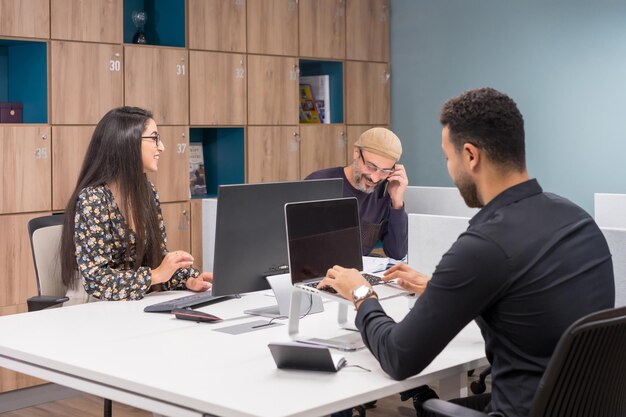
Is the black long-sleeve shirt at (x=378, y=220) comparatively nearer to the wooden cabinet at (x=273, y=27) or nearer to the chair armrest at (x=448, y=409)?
the wooden cabinet at (x=273, y=27)

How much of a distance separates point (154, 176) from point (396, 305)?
8.00 ft

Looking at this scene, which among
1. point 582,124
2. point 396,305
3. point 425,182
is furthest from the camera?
point 425,182

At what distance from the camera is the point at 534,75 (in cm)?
589

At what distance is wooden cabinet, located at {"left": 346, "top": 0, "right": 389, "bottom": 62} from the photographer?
249 inches

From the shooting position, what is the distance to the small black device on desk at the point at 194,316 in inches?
112

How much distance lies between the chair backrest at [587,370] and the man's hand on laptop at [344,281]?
2.13ft

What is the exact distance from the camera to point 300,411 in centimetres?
192

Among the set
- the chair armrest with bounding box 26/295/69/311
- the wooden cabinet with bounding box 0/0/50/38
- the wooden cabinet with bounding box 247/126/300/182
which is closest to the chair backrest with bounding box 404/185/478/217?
the wooden cabinet with bounding box 247/126/300/182

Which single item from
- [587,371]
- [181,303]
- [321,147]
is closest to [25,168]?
[181,303]

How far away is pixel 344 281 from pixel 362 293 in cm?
9

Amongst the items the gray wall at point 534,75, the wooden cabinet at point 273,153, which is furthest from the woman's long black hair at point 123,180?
the gray wall at point 534,75

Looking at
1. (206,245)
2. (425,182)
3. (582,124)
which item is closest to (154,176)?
(206,245)

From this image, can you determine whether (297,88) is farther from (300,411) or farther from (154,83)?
(300,411)

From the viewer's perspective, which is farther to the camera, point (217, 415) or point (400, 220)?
point (400, 220)
